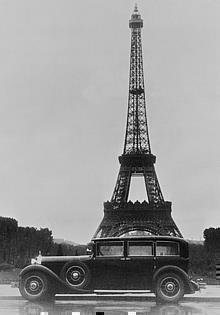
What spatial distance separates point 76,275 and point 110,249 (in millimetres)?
531

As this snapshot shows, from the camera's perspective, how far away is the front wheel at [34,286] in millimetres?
6512

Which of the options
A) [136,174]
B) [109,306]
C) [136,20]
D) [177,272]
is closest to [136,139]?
[136,174]

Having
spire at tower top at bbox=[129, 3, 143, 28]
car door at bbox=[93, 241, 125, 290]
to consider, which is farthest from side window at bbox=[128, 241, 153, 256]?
spire at tower top at bbox=[129, 3, 143, 28]

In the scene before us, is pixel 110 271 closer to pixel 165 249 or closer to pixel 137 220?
pixel 165 249

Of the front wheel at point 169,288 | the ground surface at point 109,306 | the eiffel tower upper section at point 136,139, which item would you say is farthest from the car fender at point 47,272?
the eiffel tower upper section at point 136,139

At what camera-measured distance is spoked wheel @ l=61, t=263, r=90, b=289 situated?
6531mm

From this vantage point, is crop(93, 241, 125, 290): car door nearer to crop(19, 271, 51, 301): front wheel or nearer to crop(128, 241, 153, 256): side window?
crop(128, 241, 153, 256): side window

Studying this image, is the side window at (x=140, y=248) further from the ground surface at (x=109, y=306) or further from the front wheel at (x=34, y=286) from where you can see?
the front wheel at (x=34, y=286)

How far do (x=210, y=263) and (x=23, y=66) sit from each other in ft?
12.6

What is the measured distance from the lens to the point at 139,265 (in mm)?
6480

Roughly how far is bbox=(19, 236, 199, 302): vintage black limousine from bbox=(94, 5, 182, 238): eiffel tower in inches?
29.1

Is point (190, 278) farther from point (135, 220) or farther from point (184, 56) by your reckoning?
point (184, 56)

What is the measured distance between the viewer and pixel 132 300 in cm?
654

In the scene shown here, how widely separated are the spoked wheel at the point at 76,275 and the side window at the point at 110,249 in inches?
10.8
